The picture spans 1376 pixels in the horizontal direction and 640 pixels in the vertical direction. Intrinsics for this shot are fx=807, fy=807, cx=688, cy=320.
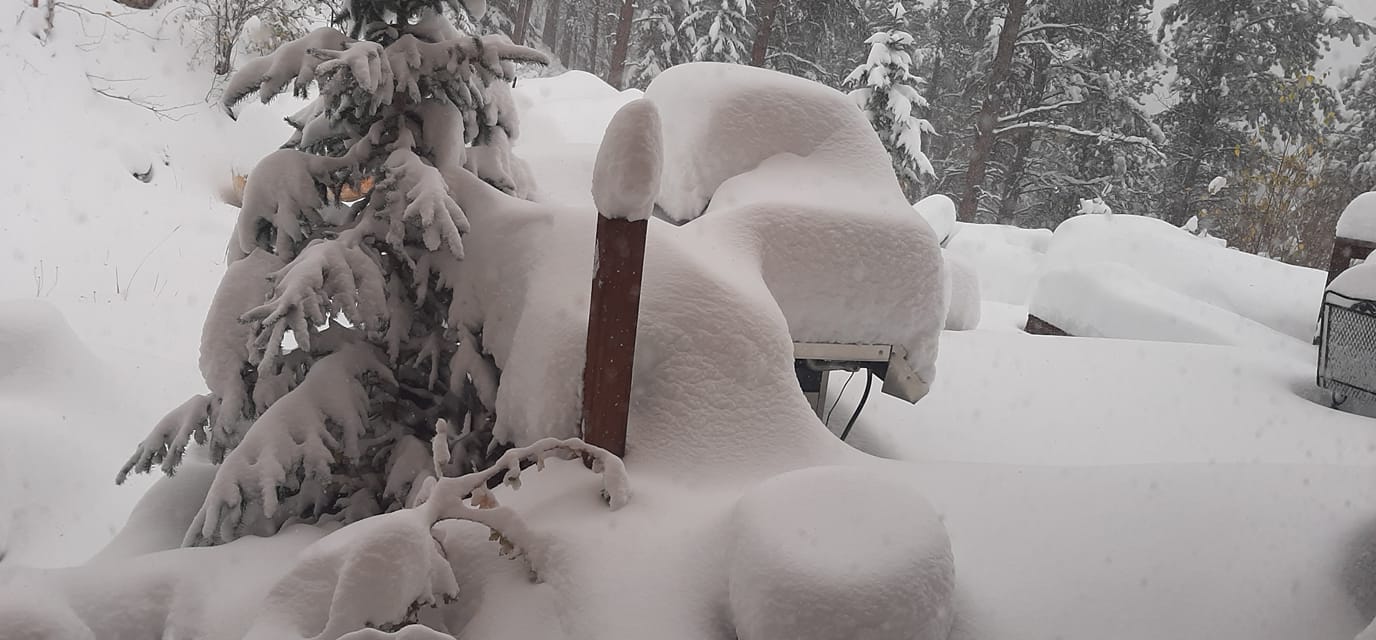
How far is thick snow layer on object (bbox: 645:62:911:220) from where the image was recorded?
4184 millimetres

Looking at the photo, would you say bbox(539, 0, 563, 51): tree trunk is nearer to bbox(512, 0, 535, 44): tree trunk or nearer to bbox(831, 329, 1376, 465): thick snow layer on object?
bbox(512, 0, 535, 44): tree trunk

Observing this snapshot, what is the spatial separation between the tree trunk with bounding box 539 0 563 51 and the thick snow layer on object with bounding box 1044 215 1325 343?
11.5 metres

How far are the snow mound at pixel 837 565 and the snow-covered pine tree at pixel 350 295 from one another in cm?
121

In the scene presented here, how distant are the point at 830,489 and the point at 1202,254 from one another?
10.7 m

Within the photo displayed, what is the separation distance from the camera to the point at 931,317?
3988mm

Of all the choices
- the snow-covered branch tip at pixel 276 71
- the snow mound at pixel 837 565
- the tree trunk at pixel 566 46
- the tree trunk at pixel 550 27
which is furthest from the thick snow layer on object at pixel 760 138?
the tree trunk at pixel 566 46

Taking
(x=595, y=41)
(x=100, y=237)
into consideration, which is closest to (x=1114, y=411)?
(x=100, y=237)

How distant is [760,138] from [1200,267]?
8755 millimetres

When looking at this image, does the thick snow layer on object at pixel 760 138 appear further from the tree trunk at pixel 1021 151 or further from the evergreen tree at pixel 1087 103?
the tree trunk at pixel 1021 151

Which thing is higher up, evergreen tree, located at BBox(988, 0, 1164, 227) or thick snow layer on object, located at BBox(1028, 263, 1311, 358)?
evergreen tree, located at BBox(988, 0, 1164, 227)

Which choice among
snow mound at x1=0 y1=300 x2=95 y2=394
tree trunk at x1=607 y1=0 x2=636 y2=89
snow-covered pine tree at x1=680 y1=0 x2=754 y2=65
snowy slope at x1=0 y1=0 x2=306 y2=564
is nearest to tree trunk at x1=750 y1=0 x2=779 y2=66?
snow-covered pine tree at x1=680 y1=0 x2=754 y2=65

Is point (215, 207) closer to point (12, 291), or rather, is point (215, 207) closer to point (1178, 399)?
point (12, 291)

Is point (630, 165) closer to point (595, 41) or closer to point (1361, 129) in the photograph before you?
point (1361, 129)

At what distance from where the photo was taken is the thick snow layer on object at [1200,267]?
905cm
